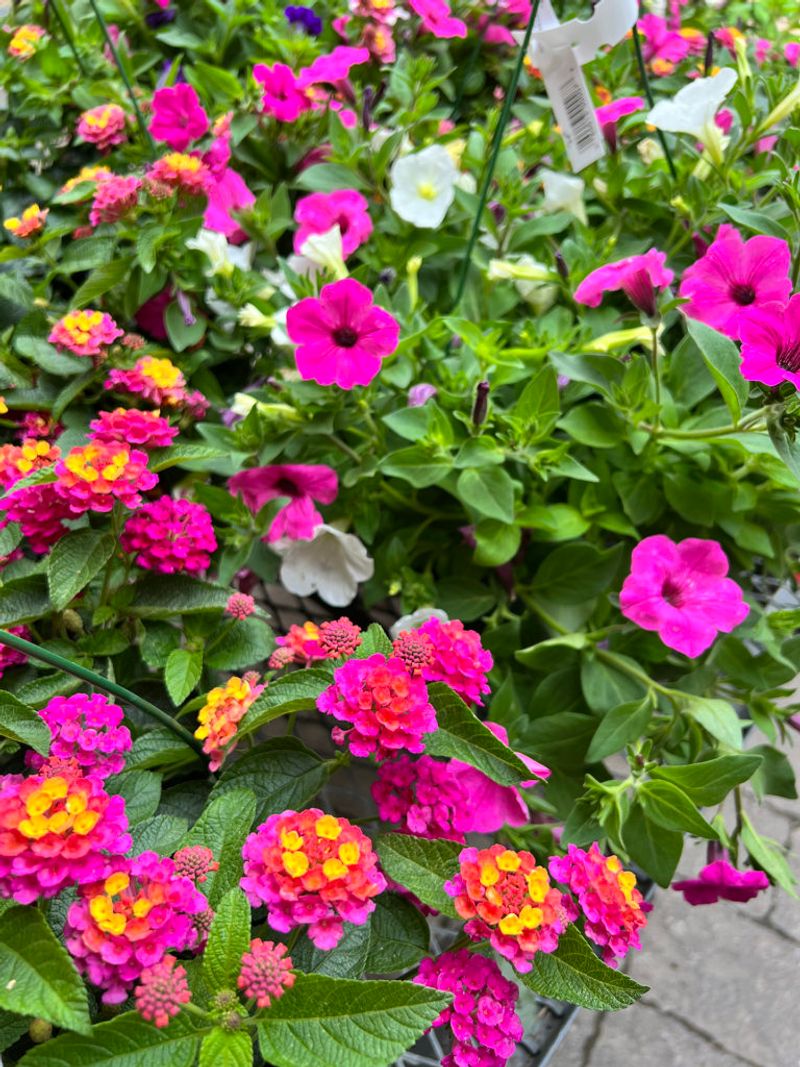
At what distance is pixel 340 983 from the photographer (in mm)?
479

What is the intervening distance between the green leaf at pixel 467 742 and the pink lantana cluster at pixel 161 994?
0.69 ft

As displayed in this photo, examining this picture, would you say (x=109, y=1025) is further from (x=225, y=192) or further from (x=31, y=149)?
(x=31, y=149)

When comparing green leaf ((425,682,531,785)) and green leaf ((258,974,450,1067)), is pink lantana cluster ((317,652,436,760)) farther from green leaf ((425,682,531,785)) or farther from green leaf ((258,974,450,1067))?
green leaf ((258,974,450,1067))

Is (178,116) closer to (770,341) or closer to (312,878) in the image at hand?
(770,341)

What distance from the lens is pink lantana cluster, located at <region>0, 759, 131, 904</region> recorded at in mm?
471

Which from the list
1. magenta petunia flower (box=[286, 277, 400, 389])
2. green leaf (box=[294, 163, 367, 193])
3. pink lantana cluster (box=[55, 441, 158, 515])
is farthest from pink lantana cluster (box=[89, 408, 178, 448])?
green leaf (box=[294, 163, 367, 193])

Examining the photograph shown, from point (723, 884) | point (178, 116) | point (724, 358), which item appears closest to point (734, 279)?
point (724, 358)

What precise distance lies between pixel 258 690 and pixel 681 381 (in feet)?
1.81

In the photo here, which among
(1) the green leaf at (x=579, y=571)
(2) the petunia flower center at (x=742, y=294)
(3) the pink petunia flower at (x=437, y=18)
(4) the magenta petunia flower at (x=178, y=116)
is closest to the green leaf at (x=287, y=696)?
(1) the green leaf at (x=579, y=571)

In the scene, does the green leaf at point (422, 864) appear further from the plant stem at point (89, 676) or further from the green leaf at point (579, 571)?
the green leaf at point (579, 571)

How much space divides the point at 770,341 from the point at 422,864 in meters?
0.42

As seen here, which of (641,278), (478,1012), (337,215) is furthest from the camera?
(337,215)

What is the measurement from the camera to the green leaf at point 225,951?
493mm

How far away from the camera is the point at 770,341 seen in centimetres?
62
